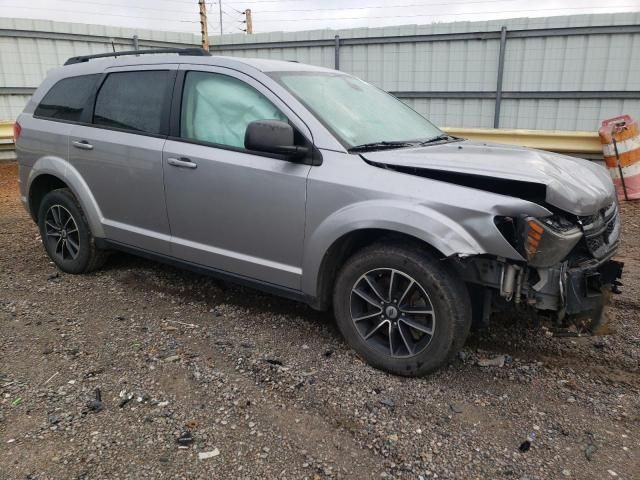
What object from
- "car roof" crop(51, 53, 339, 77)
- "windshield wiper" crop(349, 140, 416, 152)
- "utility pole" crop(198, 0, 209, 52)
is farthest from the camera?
"utility pole" crop(198, 0, 209, 52)

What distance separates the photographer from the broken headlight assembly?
254 cm

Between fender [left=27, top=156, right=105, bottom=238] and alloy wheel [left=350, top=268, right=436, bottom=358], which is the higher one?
fender [left=27, top=156, right=105, bottom=238]

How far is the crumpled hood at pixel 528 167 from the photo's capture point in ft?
8.84

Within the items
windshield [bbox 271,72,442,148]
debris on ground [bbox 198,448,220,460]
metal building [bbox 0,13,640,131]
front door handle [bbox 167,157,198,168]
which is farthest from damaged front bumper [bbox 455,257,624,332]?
metal building [bbox 0,13,640,131]

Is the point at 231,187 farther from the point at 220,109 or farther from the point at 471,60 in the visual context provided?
the point at 471,60

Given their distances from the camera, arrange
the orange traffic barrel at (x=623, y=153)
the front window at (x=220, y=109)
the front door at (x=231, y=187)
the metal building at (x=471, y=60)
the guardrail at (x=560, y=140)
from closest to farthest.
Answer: the front door at (x=231, y=187), the front window at (x=220, y=109), the orange traffic barrel at (x=623, y=153), the guardrail at (x=560, y=140), the metal building at (x=471, y=60)

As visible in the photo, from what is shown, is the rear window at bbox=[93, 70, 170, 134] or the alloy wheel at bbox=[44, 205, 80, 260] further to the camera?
the alloy wheel at bbox=[44, 205, 80, 260]

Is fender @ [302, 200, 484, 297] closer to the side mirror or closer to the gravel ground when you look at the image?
the side mirror

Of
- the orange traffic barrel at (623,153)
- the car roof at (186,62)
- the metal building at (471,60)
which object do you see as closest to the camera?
the car roof at (186,62)

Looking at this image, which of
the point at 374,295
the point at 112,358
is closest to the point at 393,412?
the point at 374,295

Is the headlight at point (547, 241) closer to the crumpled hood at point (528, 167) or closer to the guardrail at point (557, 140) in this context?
the crumpled hood at point (528, 167)

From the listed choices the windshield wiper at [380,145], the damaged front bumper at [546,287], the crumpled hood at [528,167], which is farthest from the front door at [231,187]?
the damaged front bumper at [546,287]

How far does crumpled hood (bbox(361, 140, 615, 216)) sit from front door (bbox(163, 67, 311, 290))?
63 cm

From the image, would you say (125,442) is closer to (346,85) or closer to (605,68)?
(346,85)
